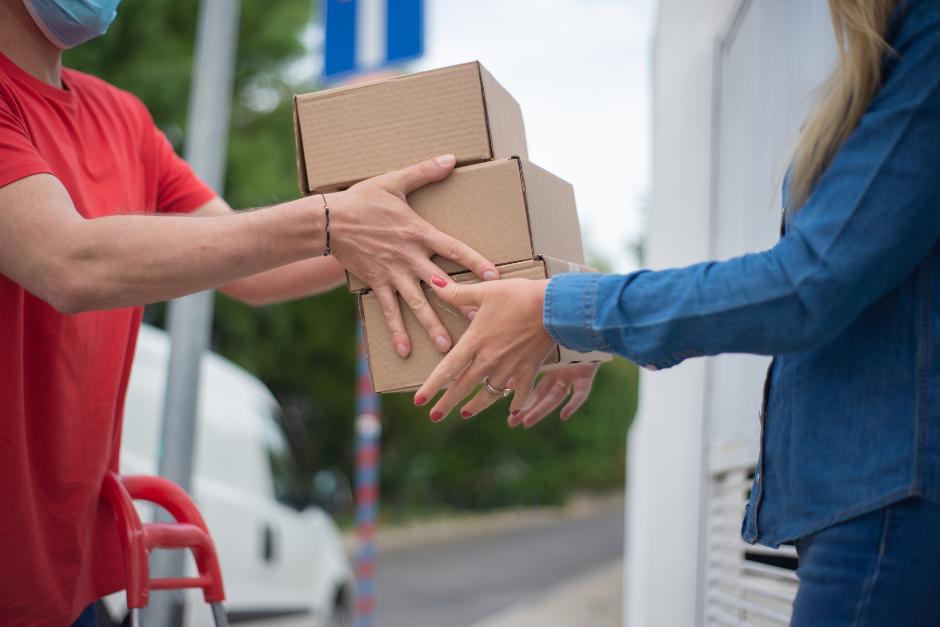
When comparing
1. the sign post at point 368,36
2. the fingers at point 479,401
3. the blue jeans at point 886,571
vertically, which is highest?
the sign post at point 368,36

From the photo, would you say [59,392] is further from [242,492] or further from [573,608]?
[573,608]

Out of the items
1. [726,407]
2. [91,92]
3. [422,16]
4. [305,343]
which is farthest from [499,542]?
[91,92]

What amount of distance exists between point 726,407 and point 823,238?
1950mm

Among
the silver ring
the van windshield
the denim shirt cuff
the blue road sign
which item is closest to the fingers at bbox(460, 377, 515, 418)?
the silver ring

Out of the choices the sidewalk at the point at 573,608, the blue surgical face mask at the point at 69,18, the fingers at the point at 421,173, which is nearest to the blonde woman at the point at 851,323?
the fingers at the point at 421,173

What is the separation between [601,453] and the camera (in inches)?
1042

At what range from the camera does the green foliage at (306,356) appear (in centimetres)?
1245

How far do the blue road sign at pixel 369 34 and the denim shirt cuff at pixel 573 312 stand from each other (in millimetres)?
4174

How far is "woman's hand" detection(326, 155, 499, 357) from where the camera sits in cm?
195

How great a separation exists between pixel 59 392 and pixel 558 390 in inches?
45.2

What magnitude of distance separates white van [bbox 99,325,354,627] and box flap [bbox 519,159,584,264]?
2750mm

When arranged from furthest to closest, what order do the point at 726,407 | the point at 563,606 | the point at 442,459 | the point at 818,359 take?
the point at 442,459, the point at 563,606, the point at 726,407, the point at 818,359

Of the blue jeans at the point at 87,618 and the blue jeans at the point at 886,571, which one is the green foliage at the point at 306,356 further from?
the blue jeans at the point at 886,571

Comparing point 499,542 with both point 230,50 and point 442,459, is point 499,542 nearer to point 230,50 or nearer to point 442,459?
point 442,459
